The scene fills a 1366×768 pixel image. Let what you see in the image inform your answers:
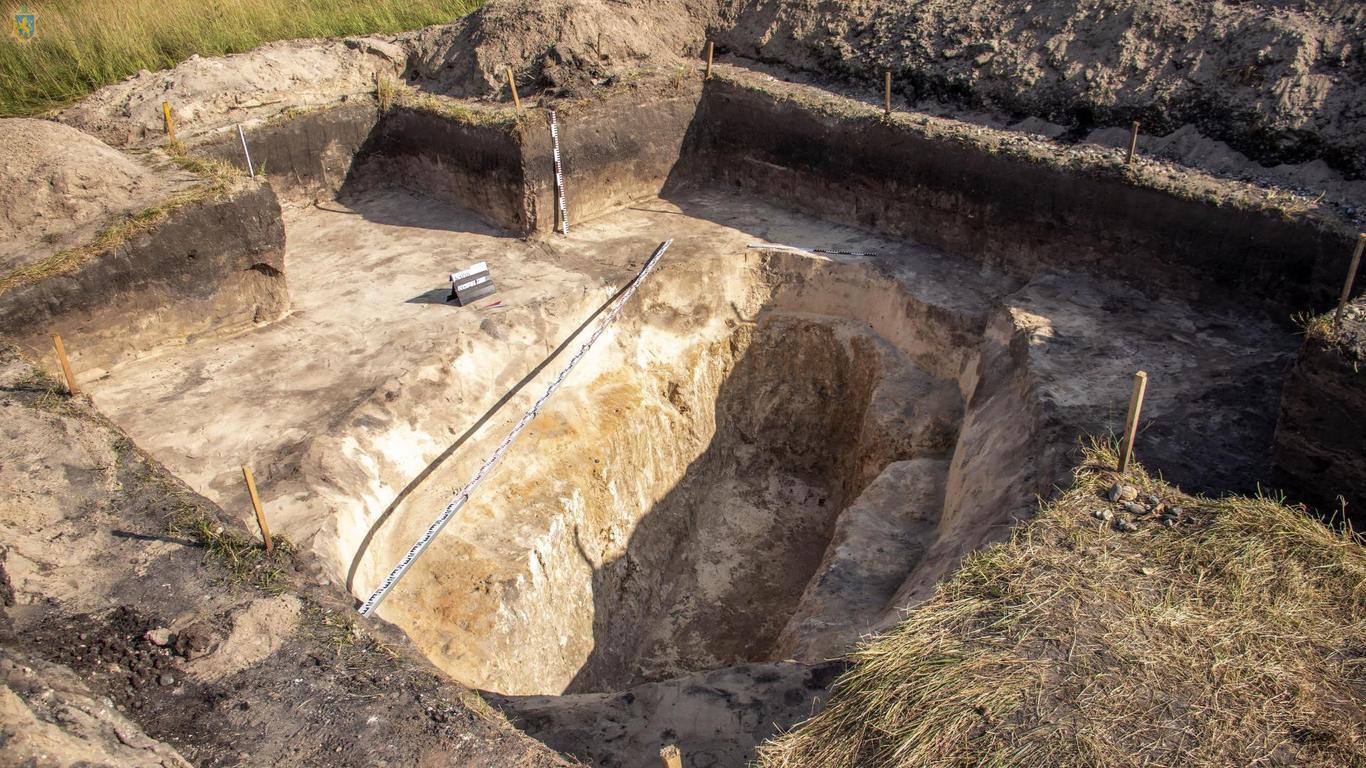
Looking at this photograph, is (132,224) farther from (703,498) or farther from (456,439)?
(703,498)

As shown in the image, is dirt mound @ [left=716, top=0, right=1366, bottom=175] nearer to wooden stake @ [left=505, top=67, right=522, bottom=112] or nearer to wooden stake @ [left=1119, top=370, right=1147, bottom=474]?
wooden stake @ [left=505, top=67, right=522, bottom=112]

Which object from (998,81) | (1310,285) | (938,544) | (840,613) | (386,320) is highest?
(998,81)

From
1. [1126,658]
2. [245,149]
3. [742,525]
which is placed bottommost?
[742,525]

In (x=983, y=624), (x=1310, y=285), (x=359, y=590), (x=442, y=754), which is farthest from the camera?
(x=1310, y=285)

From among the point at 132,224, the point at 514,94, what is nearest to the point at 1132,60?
the point at 514,94

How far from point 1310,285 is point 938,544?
3.39 metres

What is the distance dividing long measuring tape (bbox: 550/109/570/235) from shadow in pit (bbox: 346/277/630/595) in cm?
128

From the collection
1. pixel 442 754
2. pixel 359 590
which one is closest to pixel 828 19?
pixel 359 590

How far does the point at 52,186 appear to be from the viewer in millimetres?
7176

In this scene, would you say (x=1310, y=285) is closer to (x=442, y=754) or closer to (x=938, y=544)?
(x=938, y=544)

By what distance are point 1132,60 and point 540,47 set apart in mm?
6157

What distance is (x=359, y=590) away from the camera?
5.88 m

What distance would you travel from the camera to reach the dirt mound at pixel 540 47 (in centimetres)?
1016

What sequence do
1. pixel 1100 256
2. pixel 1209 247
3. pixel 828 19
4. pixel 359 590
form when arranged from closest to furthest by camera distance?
pixel 359 590, pixel 1209 247, pixel 1100 256, pixel 828 19
